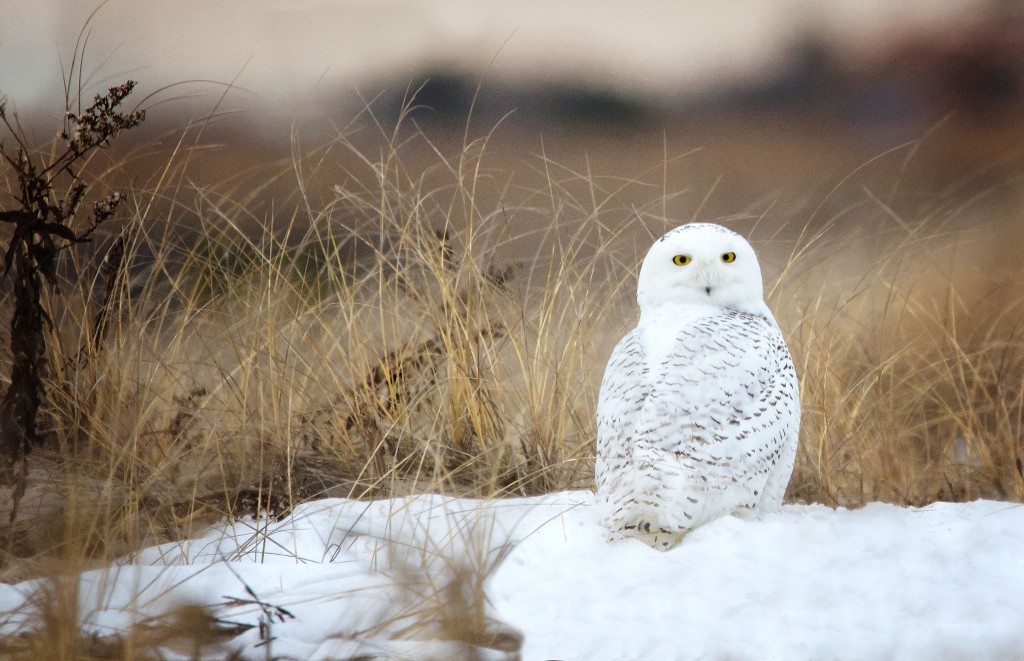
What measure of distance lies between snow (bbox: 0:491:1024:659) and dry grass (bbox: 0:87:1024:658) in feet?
0.87

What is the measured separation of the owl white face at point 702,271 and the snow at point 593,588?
1.47 feet

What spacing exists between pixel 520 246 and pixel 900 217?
1096 mm

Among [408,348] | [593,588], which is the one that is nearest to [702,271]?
[593,588]

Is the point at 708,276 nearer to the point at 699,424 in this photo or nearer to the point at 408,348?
the point at 699,424

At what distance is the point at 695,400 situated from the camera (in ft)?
5.84

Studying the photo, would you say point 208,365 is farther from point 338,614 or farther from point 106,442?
point 338,614

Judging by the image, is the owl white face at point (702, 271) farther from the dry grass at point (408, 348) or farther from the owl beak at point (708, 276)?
the dry grass at point (408, 348)

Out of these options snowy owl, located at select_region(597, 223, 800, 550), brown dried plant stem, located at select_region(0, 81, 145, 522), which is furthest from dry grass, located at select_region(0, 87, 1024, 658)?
snowy owl, located at select_region(597, 223, 800, 550)

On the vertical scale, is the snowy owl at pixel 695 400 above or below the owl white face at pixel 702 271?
below

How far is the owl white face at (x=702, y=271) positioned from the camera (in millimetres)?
1861

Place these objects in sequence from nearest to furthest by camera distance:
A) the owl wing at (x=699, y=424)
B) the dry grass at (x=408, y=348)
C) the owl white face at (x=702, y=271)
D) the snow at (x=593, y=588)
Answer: the snow at (x=593, y=588) → the owl wing at (x=699, y=424) → the owl white face at (x=702, y=271) → the dry grass at (x=408, y=348)

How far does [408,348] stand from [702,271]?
34.1 inches

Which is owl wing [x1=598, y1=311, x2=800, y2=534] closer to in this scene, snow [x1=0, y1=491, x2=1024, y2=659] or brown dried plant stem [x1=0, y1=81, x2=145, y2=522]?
snow [x1=0, y1=491, x2=1024, y2=659]

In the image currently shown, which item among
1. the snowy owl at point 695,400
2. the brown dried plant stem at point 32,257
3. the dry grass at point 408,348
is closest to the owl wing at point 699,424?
the snowy owl at point 695,400
